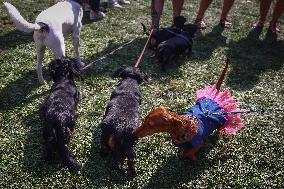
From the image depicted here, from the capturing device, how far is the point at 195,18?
37.8 feet

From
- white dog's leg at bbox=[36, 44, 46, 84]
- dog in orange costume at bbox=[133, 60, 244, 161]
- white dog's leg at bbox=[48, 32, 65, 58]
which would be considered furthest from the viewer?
white dog's leg at bbox=[36, 44, 46, 84]

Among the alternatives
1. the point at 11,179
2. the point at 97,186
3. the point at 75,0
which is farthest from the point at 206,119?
the point at 75,0

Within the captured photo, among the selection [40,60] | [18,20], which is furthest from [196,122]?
[40,60]

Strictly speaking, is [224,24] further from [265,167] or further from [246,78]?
[265,167]

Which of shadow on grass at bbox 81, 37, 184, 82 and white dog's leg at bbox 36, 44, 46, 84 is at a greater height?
white dog's leg at bbox 36, 44, 46, 84

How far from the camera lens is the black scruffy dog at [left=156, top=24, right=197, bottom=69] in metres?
8.37

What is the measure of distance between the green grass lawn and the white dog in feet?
3.39

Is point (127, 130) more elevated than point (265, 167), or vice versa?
point (127, 130)

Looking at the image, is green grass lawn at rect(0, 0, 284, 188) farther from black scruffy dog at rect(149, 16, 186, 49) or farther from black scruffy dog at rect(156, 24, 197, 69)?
black scruffy dog at rect(149, 16, 186, 49)

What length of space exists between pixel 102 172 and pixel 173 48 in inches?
157

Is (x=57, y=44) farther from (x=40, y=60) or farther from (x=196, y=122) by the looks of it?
(x=196, y=122)

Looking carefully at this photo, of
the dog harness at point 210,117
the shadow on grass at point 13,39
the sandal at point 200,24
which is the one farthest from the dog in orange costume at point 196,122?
the shadow on grass at point 13,39

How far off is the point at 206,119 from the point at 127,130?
1275 mm

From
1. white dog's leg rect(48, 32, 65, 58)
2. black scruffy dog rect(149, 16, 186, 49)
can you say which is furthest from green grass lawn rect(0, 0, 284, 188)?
white dog's leg rect(48, 32, 65, 58)
